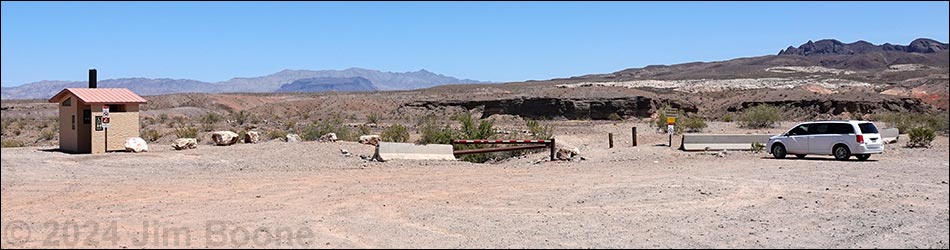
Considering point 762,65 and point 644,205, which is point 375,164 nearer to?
point 644,205

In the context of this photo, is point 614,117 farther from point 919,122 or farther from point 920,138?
point 920,138

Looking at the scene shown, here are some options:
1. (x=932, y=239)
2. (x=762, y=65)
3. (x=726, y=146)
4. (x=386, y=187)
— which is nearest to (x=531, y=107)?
(x=726, y=146)

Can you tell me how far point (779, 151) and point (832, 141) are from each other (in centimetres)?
151

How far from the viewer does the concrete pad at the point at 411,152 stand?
76.2ft

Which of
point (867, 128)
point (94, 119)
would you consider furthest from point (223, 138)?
point (867, 128)

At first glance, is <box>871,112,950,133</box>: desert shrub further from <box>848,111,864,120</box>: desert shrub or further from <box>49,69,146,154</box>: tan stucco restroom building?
<box>49,69,146,154</box>: tan stucco restroom building

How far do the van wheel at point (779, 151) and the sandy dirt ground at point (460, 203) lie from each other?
1.83m

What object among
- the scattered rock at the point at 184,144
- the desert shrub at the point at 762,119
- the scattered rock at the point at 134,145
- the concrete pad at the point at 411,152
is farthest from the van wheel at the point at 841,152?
the desert shrub at the point at 762,119

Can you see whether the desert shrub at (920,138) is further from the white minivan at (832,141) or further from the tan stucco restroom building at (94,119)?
the tan stucco restroom building at (94,119)

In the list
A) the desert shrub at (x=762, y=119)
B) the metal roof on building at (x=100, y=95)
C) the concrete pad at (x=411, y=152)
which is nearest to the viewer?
the metal roof on building at (x=100, y=95)

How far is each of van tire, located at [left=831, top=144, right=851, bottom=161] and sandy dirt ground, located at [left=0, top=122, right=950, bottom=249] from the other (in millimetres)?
755

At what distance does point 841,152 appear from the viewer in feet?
78.0

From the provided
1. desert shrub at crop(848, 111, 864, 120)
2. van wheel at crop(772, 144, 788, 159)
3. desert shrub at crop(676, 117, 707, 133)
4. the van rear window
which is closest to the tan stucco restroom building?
van wheel at crop(772, 144, 788, 159)

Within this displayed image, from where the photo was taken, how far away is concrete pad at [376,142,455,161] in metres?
23.2
